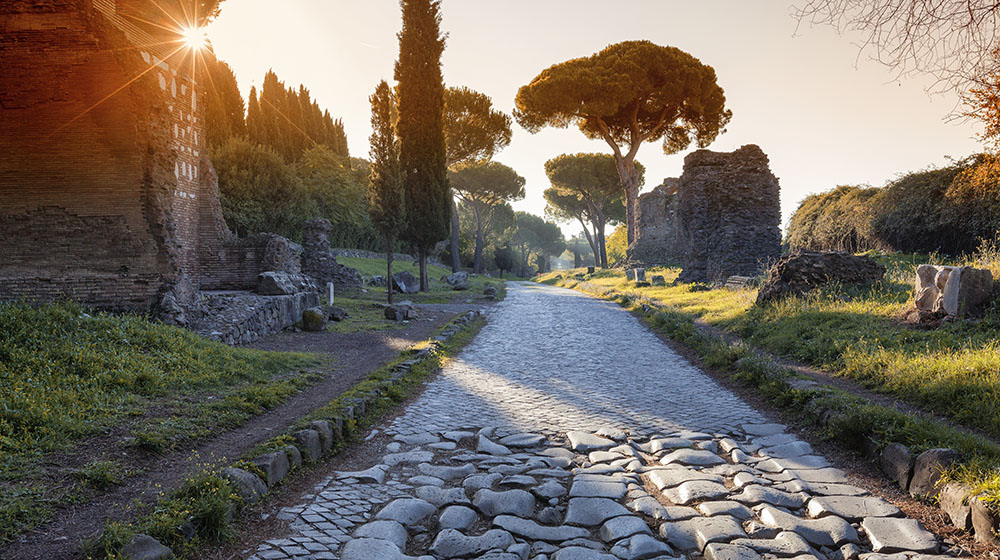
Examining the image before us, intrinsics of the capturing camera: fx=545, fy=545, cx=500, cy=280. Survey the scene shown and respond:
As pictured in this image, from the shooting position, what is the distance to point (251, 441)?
4797 mm

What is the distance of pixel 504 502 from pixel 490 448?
111cm

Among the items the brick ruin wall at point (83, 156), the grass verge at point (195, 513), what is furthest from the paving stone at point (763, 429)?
the brick ruin wall at point (83, 156)

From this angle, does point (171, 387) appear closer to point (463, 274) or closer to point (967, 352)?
point (967, 352)

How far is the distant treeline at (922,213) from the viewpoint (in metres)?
14.0

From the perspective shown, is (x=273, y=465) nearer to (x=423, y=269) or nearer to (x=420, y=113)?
(x=423, y=269)

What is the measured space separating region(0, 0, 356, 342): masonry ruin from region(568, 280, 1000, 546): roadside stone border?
9.66 metres

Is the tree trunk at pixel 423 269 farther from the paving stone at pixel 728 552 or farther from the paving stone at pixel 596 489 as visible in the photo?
the paving stone at pixel 728 552

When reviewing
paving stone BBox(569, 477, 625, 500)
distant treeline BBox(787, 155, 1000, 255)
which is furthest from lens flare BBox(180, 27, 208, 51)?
distant treeline BBox(787, 155, 1000, 255)

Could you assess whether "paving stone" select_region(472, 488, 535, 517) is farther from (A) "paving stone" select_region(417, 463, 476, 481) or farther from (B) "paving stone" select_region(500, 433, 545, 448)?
(B) "paving stone" select_region(500, 433, 545, 448)

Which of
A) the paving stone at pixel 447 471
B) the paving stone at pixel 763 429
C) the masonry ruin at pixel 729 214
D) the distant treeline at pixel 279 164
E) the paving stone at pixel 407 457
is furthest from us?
the distant treeline at pixel 279 164

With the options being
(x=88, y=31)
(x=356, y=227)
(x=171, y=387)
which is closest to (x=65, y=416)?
(x=171, y=387)

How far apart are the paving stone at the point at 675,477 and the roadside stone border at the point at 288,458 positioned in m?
2.71

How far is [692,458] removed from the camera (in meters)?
4.43

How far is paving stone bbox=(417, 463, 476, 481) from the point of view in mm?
4152
